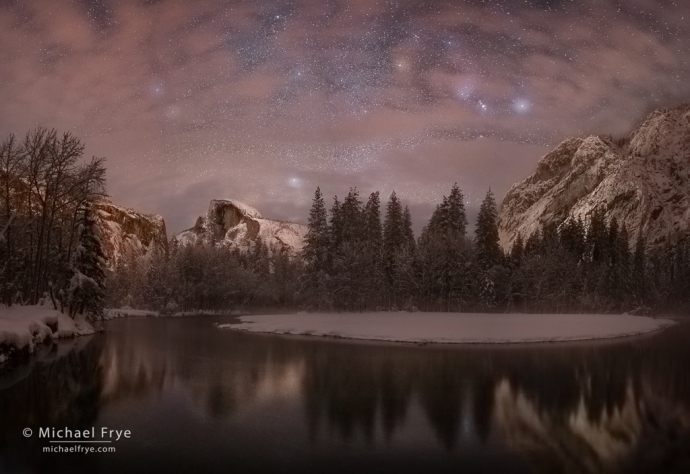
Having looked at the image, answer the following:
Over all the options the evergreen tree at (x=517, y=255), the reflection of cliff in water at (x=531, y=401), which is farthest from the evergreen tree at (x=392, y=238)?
the reflection of cliff in water at (x=531, y=401)

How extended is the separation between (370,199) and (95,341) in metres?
51.7

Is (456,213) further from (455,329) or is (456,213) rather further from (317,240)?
(455,329)

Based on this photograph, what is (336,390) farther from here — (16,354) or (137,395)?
(16,354)

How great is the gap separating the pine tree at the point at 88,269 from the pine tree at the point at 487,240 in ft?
159

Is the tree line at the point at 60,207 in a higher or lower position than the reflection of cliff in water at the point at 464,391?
higher

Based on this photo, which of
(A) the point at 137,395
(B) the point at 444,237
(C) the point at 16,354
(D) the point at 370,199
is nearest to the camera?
(A) the point at 137,395

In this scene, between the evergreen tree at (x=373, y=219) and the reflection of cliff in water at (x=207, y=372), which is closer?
the reflection of cliff in water at (x=207, y=372)

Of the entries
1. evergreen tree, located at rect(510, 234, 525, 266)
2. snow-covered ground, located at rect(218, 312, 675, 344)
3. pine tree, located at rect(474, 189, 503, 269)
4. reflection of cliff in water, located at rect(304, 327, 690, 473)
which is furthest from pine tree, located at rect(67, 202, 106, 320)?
evergreen tree, located at rect(510, 234, 525, 266)

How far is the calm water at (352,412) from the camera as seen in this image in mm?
9492

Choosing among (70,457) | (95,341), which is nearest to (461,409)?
(70,457)

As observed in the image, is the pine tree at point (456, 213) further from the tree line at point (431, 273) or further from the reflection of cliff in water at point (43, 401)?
the reflection of cliff in water at point (43, 401)

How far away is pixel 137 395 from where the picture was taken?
49.8 feet

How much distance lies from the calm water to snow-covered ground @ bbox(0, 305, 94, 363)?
2040mm

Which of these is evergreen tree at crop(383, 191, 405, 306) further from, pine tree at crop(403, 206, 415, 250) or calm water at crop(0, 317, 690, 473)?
calm water at crop(0, 317, 690, 473)
